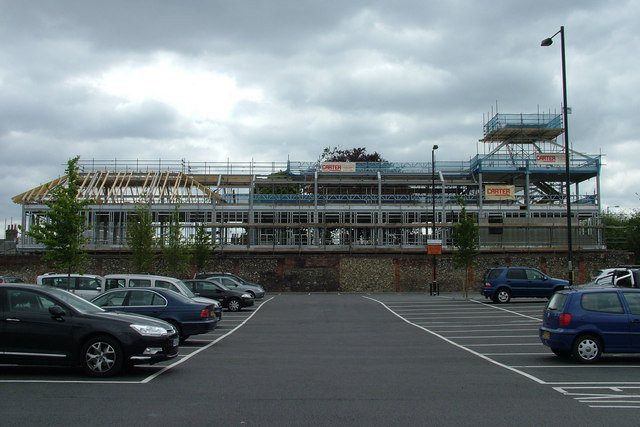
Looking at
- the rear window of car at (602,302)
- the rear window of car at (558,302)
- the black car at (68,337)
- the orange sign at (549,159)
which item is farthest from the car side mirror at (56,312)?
the orange sign at (549,159)

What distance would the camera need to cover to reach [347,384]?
9695 mm

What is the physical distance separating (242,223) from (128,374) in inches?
1545

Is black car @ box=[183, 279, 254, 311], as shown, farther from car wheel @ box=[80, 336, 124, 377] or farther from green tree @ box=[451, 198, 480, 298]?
car wheel @ box=[80, 336, 124, 377]

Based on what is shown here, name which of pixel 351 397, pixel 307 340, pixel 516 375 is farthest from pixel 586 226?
pixel 351 397

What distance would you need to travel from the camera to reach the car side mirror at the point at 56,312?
32.4 feet

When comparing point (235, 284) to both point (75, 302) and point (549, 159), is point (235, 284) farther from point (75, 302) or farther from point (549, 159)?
point (549, 159)

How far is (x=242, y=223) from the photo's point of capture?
49.5m

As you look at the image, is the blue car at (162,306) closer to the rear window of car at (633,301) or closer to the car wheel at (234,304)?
the rear window of car at (633,301)

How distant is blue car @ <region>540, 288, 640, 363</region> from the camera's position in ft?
38.5

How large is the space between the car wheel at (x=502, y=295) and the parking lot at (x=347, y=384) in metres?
11.9

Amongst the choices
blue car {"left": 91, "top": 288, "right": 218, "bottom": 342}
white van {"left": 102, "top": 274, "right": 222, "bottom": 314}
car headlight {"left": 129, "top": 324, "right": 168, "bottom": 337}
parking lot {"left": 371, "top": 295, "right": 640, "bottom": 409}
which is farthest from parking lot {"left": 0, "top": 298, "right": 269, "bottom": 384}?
parking lot {"left": 371, "top": 295, "right": 640, "bottom": 409}

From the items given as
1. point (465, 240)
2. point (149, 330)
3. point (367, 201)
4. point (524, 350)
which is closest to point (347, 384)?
point (149, 330)

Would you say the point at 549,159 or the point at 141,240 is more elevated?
the point at 549,159

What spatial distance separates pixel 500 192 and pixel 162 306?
4571 centimetres
